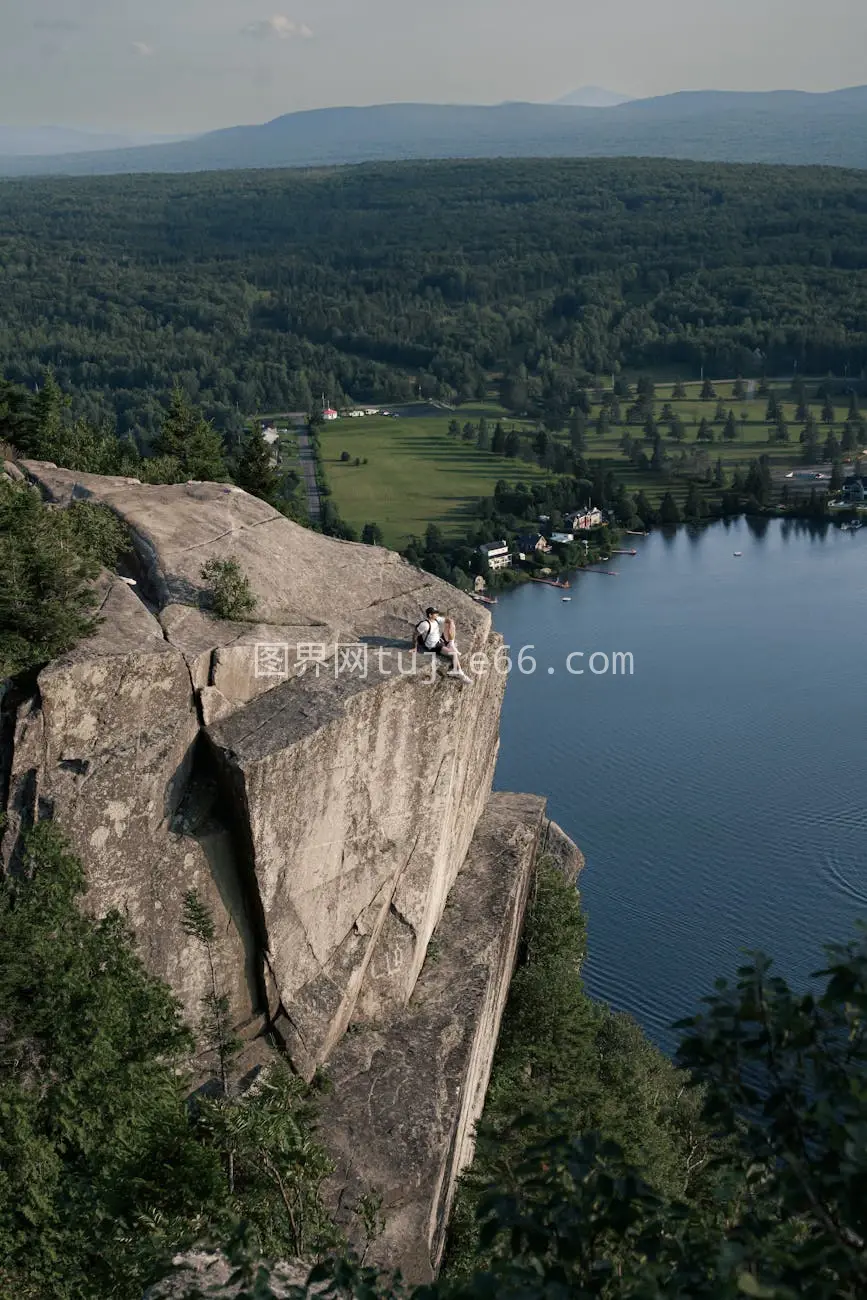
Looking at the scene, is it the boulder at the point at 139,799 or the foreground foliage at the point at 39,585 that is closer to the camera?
the boulder at the point at 139,799

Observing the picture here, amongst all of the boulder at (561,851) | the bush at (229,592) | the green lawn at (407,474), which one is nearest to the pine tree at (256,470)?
the boulder at (561,851)

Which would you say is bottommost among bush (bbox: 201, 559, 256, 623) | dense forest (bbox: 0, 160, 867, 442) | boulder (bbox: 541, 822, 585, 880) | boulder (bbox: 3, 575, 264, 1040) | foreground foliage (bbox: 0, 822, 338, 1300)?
dense forest (bbox: 0, 160, 867, 442)

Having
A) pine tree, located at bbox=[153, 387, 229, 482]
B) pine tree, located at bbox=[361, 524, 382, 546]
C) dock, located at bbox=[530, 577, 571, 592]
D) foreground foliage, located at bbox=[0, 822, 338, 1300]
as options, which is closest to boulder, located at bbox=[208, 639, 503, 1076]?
foreground foliage, located at bbox=[0, 822, 338, 1300]

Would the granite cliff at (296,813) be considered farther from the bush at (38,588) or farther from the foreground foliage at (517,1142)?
the foreground foliage at (517,1142)

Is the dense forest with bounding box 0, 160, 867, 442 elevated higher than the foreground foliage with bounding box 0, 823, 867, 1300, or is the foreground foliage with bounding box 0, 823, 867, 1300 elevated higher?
the foreground foliage with bounding box 0, 823, 867, 1300

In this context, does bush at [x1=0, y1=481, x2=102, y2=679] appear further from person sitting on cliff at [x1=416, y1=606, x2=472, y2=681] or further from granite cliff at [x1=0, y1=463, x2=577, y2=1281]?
person sitting on cliff at [x1=416, y1=606, x2=472, y2=681]

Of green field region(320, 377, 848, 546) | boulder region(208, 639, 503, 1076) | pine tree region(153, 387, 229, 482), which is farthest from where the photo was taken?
green field region(320, 377, 848, 546)

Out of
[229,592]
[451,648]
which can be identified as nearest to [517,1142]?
[451,648]
